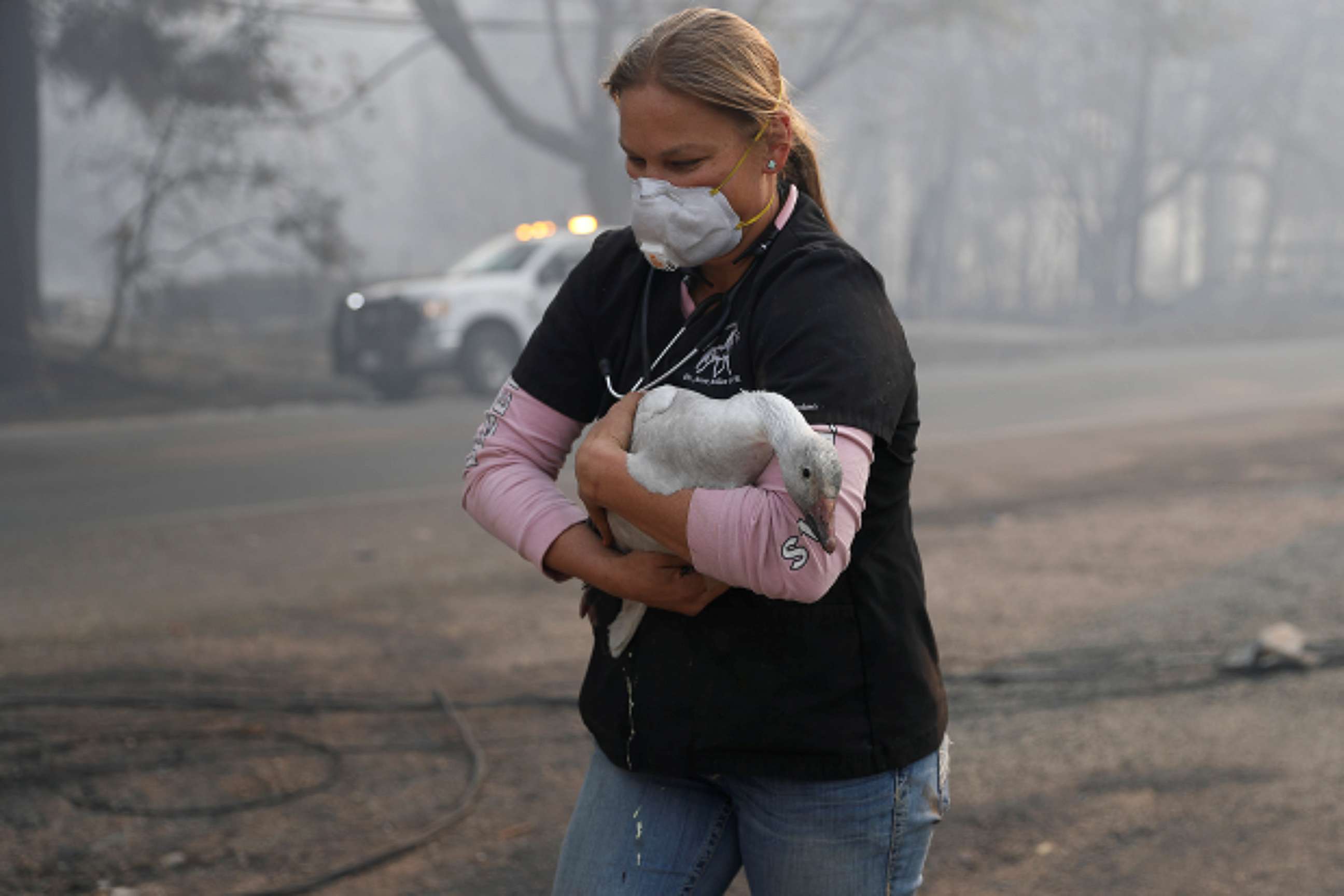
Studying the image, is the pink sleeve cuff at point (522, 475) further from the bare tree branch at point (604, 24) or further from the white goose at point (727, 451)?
the bare tree branch at point (604, 24)

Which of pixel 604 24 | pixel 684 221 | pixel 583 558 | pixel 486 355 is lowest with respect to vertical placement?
pixel 486 355

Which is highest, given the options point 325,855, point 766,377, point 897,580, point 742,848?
point 766,377

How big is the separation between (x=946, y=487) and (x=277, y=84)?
13136 mm

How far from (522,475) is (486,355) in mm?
13417

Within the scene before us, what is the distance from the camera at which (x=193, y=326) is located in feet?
66.5

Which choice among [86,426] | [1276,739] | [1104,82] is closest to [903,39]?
[1104,82]

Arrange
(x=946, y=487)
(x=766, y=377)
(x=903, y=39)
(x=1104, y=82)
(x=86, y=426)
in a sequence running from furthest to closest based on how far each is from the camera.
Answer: (x=1104, y=82) < (x=903, y=39) < (x=86, y=426) < (x=946, y=487) < (x=766, y=377)

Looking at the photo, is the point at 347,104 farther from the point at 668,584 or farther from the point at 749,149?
the point at 668,584

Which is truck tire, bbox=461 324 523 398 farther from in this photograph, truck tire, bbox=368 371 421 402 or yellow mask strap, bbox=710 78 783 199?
yellow mask strap, bbox=710 78 783 199

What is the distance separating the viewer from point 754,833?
72.5 inches

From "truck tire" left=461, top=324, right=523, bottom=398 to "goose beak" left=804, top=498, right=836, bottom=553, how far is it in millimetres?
13675

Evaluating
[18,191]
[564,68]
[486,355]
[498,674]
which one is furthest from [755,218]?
[564,68]

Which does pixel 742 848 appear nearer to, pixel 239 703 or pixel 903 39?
pixel 239 703

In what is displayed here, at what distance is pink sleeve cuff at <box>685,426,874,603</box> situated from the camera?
1590 millimetres
